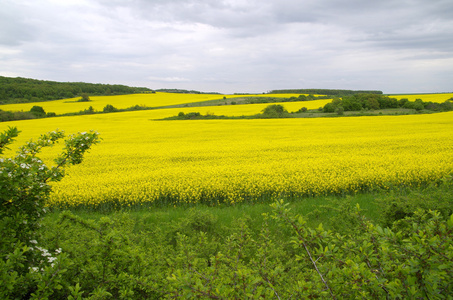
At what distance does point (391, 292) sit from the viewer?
1.50 metres

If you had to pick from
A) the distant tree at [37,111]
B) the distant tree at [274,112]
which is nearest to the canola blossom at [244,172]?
the distant tree at [274,112]

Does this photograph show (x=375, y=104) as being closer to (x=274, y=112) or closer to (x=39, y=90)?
(x=274, y=112)

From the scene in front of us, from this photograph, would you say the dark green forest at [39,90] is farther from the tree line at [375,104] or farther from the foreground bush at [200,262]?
the foreground bush at [200,262]

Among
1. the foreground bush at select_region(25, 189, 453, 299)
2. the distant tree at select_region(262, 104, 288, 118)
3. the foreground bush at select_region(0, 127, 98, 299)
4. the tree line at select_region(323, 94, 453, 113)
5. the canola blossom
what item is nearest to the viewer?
the foreground bush at select_region(25, 189, 453, 299)

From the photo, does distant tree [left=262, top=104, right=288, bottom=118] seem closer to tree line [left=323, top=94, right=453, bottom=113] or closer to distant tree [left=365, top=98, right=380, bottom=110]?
tree line [left=323, top=94, right=453, bottom=113]

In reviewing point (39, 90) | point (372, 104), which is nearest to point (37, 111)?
point (39, 90)

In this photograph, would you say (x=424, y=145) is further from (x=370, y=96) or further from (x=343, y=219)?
(x=370, y=96)

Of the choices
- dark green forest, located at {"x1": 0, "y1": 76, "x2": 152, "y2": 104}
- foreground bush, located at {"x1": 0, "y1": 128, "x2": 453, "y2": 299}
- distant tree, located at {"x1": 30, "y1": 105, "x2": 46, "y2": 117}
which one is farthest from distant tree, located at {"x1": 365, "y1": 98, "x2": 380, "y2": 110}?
dark green forest, located at {"x1": 0, "y1": 76, "x2": 152, "y2": 104}

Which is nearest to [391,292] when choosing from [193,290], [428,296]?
[428,296]

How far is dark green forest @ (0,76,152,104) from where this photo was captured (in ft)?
169

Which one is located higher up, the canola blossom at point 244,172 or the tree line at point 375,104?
the tree line at point 375,104

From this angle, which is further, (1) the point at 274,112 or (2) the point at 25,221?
(1) the point at 274,112

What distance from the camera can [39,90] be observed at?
5597 centimetres

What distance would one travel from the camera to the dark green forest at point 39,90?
51.6 meters
